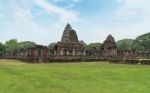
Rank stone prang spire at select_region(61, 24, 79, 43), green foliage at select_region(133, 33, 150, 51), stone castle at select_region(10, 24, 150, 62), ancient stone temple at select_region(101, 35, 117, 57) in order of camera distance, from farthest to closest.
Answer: green foliage at select_region(133, 33, 150, 51)
ancient stone temple at select_region(101, 35, 117, 57)
stone prang spire at select_region(61, 24, 79, 43)
stone castle at select_region(10, 24, 150, 62)

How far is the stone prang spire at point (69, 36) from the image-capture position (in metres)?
63.7

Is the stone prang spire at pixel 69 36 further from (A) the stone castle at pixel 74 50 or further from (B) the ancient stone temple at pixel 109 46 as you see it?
(B) the ancient stone temple at pixel 109 46

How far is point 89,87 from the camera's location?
11.4 metres

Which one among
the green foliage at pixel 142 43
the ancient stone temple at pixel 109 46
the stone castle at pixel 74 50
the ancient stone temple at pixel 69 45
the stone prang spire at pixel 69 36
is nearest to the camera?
the stone castle at pixel 74 50

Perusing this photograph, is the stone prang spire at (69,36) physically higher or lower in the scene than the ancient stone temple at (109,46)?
higher

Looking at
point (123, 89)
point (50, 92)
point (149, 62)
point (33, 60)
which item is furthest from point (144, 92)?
point (33, 60)

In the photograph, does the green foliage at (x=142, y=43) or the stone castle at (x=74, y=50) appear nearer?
the stone castle at (x=74, y=50)

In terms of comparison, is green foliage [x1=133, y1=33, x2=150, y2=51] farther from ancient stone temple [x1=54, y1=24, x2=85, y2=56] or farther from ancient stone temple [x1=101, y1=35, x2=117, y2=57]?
ancient stone temple [x1=54, y1=24, x2=85, y2=56]

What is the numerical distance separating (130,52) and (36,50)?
26.0 m

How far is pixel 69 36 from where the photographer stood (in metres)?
63.8

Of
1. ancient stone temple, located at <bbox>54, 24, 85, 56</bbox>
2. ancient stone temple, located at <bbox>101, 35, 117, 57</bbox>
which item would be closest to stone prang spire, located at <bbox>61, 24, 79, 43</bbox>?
ancient stone temple, located at <bbox>54, 24, 85, 56</bbox>

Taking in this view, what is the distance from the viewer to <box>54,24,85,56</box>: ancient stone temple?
197 ft

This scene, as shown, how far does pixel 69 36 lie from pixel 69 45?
2.46m

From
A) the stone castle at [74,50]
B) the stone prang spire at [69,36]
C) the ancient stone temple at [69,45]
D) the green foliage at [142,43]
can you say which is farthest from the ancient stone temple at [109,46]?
the green foliage at [142,43]
